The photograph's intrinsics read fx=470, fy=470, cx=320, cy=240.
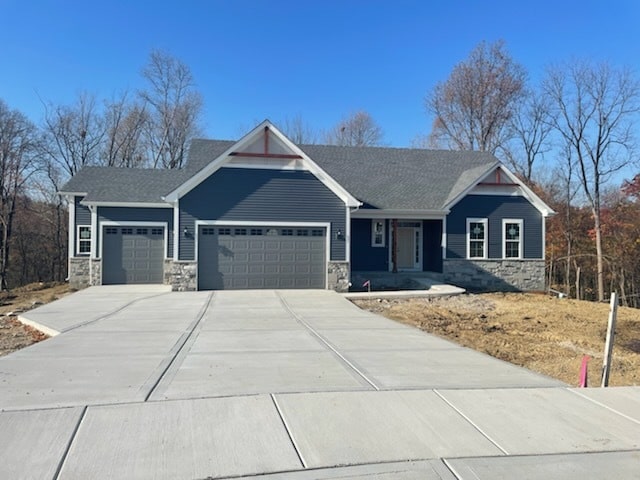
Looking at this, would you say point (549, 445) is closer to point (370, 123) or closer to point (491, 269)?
point (491, 269)

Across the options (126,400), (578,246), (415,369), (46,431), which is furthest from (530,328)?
(578,246)

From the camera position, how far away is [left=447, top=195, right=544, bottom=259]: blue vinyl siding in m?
19.9

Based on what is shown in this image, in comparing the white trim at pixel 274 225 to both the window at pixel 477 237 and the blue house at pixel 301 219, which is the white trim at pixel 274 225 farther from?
the window at pixel 477 237

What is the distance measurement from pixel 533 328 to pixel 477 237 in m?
8.62

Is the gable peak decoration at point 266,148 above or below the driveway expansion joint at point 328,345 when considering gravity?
above

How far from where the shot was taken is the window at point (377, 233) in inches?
797

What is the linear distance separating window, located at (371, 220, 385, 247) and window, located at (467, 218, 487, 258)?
11.9 ft

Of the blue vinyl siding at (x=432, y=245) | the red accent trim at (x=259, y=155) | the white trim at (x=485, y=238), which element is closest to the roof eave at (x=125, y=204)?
the red accent trim at (x=259, y=155)

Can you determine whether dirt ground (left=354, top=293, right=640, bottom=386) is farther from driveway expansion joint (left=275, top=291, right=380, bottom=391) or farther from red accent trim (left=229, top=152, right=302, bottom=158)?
red accent trim (left=229, top=152, right=302, bottom=158)

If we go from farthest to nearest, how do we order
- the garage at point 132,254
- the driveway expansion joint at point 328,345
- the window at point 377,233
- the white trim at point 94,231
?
the window at point 377,233
the garage at point 132,254
the white trim at point 94,231
the driveway expansion joint at point 328,345

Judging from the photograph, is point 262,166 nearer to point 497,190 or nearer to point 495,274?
point 497,190

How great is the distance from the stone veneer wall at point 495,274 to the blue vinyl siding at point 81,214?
15.0m

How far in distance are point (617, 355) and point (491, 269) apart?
10.9 meters

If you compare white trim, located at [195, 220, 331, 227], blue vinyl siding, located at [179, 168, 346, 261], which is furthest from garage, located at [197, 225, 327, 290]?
blue vinyl siding, located at [179, 168, 346, 261]
